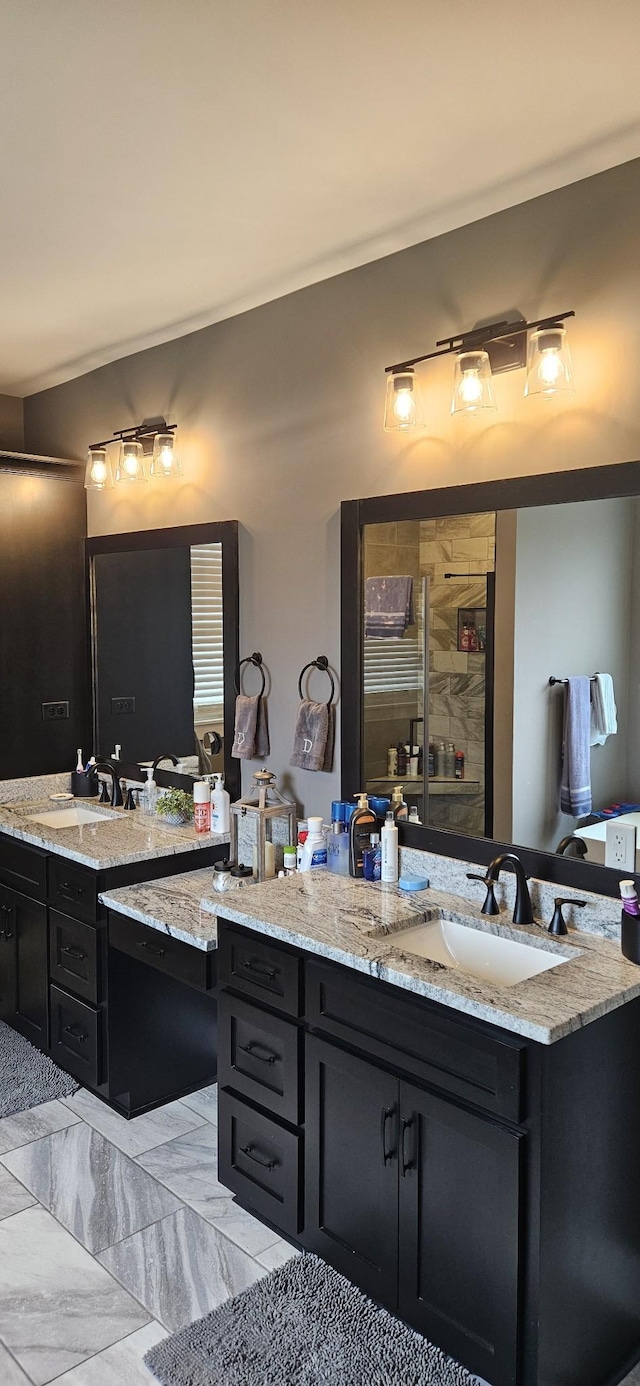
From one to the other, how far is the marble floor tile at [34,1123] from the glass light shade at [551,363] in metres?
2.56

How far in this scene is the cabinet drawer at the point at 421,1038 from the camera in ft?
5.64

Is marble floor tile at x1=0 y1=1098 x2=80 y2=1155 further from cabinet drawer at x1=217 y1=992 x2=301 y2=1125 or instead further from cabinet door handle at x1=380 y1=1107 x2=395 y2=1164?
cabinet door handle at x1=380 y1=1107 x2=395 y2=1164

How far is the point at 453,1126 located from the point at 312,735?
1296 millimetres

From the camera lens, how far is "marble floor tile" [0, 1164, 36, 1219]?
2445 mm

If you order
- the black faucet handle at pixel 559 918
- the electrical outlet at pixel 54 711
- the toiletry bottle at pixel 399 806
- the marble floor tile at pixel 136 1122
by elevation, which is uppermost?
the electrical outlet at pixel 54 711

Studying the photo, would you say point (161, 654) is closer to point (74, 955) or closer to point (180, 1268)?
point (74, 955)

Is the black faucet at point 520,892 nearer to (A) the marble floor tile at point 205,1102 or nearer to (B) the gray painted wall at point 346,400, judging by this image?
(B) the gray painted wall at point 346,400

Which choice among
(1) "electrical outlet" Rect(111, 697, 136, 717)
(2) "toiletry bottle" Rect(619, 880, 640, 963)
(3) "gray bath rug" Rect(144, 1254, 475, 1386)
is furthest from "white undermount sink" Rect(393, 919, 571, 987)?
(1) "electrical outlet" Rect(111, 697, 136, 717)

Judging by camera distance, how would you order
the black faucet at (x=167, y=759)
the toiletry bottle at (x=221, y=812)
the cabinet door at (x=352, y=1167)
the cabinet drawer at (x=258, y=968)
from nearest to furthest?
the cabinet door at (x=352, y=1167), the cabinet drawer at (x=258, y=968), the toiletry bottle at (x=221, y=812), the black faucet at (x=167, y=759)

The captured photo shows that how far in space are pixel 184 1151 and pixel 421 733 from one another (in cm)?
144

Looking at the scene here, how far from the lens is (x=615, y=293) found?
2.06 metres

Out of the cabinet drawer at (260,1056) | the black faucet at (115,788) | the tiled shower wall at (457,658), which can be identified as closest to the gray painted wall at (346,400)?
the tiled shower wall at (457,658)

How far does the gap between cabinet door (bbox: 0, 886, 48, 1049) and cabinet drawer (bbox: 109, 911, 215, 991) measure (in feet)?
1.65

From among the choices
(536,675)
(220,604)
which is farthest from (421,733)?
(220,604)
